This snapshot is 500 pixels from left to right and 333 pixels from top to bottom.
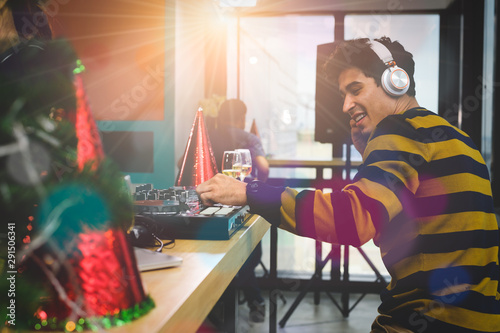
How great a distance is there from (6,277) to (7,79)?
7.7 inches

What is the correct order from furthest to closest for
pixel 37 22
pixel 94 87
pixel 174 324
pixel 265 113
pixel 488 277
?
pixel 265 113
pixel 94 87
pixel 488 277
pixel 37 22
pixel 174 324

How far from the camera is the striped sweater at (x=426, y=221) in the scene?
94 cm

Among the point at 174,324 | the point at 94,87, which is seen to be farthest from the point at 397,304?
the point at 94,87

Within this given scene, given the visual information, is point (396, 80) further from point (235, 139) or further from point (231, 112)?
point (231, 112)

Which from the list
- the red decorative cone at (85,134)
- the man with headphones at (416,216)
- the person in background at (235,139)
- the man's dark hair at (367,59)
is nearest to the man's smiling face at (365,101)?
the man's dark hair at (367,59)

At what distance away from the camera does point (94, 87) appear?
3.31 metres

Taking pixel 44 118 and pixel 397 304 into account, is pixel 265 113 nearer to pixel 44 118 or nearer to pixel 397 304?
pixel 397 304

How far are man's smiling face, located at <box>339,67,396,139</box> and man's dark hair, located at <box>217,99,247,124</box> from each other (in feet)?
7.99

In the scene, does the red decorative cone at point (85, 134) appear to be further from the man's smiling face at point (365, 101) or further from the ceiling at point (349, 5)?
the ceiling at point (349, 5)

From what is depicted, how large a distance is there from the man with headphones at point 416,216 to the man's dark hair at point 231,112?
8.53 feet

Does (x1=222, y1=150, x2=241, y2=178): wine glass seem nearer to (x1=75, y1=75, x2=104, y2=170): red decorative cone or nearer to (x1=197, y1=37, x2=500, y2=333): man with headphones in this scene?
(x1=197, y1=37, x2=500, y2=333): man with headphones

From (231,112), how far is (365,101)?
2.49 meters

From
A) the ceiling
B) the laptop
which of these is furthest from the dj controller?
the ceiling

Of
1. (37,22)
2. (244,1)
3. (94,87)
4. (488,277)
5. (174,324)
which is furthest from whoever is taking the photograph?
(244,1)
